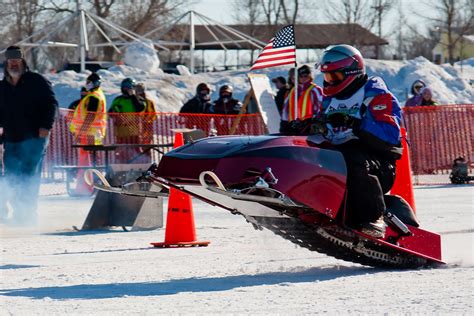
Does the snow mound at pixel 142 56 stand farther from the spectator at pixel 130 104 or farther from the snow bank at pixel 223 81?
the spectator at pixel 130 104

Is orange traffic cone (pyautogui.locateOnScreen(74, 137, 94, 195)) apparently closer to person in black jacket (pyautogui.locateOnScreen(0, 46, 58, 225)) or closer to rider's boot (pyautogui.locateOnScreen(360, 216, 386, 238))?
person in black jacket (pyautogui.locateOnScreen(0, 46, 58, 225))

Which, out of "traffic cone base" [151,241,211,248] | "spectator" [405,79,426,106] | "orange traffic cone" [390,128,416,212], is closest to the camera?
"orange traffic cone" [390,128,416,212]

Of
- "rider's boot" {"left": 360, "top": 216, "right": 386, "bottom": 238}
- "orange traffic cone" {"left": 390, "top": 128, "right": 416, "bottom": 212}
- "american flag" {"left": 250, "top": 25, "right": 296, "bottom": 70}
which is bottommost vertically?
"rider's boot" {"left": 360, "top": 216, "right": 386, "bottom": 238}

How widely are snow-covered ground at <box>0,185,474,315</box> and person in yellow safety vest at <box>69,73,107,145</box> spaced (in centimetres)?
654

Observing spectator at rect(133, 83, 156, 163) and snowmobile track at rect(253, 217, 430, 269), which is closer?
snowmobile track at rect(253, 217, 430, 269)

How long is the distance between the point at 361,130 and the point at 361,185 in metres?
0.39

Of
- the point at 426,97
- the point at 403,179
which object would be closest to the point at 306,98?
the point at 426,97

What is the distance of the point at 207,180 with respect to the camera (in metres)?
7.42

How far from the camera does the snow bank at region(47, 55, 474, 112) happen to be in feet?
108

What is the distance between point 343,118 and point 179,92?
26.7 meters

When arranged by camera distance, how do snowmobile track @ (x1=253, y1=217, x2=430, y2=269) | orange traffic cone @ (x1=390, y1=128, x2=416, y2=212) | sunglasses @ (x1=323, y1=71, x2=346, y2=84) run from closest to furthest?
snowmobile track @ (x1=253, y1=217, x2=430, y2=269) < sunglasses @ (x1=323, y1=71, x2=346, y2=84) < orange traffic cone @ (x1=390, y1=128, x2=416, y2=212)

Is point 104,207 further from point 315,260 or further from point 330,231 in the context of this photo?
point 330,231

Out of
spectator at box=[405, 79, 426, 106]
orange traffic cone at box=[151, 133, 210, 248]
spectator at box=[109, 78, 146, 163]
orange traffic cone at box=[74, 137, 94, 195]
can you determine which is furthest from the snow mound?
orange traffic cone at box=[151, 133, 210, 248]

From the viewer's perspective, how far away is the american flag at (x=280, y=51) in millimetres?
13180
